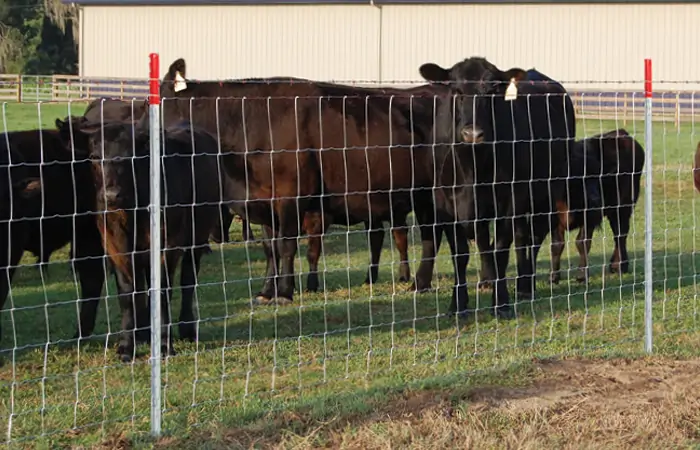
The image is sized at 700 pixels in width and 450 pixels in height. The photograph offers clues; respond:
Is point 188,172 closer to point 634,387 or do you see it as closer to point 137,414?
point 137,414

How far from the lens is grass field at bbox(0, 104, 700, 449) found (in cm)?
649

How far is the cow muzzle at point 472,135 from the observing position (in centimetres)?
973

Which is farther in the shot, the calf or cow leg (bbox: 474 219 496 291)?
cow leg (bbox: 474 219 496 291)

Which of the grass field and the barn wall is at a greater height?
the barn wall

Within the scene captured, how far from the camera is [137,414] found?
689 cm

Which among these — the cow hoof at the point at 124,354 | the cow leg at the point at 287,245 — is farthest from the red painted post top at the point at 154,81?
the cow leg at the point at 287,245

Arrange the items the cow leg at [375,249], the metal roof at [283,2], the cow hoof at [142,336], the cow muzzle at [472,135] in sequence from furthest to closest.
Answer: the metal roof at [283,2] < the cow leg at [375,249] < the cow muzzle at [472,135] < the cow hoof at [142,336]

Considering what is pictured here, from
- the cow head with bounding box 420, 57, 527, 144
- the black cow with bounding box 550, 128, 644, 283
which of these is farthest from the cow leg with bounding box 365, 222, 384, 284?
the cow head with bounding box 420, 57, 527, 144

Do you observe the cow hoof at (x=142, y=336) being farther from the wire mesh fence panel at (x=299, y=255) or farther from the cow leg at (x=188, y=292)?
the cow leg at (x=188, y=292)

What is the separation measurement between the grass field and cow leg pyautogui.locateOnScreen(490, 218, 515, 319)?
152 mm

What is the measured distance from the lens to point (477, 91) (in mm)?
10125

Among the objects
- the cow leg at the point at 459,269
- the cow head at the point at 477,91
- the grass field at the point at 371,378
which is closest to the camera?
the grass field at the point at 371,378

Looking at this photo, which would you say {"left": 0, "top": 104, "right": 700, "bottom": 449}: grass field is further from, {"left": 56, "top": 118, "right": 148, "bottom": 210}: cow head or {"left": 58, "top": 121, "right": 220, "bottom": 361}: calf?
{"left": 56, "top": 118, "right": 148, "bottom": 210}: cow head

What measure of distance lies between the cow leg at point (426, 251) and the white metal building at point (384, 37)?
3155 cm
